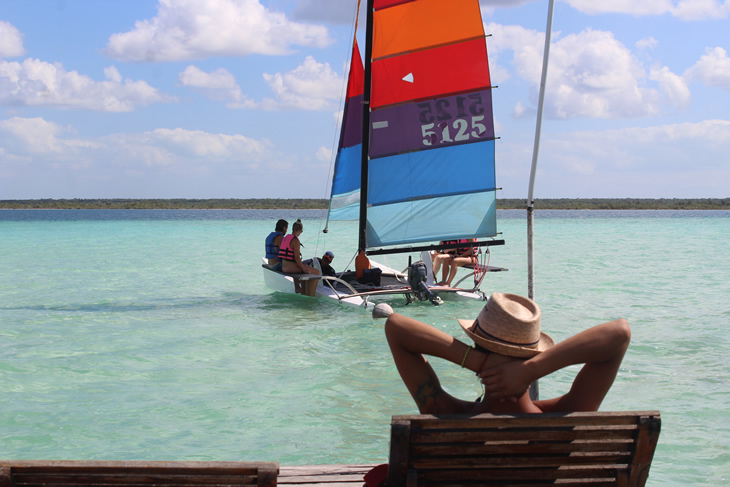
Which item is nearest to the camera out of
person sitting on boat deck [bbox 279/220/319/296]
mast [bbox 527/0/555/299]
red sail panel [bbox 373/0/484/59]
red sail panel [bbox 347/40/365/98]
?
mast [bbox 527/0/555/299]

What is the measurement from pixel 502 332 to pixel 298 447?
9.15ft

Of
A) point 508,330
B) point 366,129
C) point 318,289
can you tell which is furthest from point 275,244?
point 508,330

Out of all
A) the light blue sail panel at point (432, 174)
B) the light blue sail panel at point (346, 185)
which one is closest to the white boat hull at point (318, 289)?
the light blue sail panel at point (346, 185)

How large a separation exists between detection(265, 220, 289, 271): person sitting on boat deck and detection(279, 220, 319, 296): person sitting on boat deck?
0.33 metres

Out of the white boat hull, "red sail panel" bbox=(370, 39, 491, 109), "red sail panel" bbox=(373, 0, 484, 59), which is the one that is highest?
"red sail panel" bbox=(373, 0, 484, 59)

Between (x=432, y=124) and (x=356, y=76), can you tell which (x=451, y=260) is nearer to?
(x=432, y=124)

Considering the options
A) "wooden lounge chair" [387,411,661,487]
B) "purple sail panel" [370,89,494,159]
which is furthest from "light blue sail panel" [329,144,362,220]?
"wooden lounge chair" [387,411,661,487]

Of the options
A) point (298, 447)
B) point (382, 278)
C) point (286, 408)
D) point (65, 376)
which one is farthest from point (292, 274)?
point (298, 447)

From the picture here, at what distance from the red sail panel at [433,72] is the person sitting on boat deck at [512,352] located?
28.3 ft

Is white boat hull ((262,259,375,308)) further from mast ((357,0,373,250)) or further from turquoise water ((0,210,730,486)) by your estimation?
mast ((357,0,373,250))

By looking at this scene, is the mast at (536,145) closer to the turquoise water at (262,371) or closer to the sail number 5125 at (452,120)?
the turquoise water at (262,371)

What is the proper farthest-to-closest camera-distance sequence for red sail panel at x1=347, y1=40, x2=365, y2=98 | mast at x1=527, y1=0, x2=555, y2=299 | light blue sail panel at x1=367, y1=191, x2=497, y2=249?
red sail panel at x1=347, y1=40, x2=365, y2=98, light blue sail panel at x1=367, y1=191, x2=497, y2=249, mast at x1=527, y1=0, x2=555, y2=299

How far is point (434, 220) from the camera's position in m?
11.3

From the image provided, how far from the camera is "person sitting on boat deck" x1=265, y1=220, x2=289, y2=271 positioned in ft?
39.6
